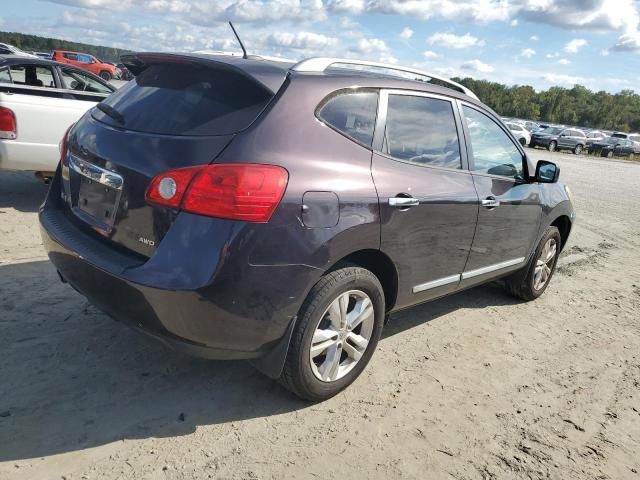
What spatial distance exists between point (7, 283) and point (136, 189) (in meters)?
2.23

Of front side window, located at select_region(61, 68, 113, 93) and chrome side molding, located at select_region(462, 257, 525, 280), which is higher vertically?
front side window, located at select_region(61, 68, 113, 93)

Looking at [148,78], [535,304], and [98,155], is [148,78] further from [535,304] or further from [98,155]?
[535,304]

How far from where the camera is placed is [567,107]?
102 metres

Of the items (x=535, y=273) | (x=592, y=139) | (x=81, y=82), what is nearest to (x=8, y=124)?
(x=81, y=82)

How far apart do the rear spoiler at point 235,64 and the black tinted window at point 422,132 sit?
762mm

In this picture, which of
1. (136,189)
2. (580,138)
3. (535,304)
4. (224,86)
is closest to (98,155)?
(136,189)

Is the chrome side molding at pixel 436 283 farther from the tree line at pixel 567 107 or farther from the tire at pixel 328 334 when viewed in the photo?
the tree line at pixel 567 107

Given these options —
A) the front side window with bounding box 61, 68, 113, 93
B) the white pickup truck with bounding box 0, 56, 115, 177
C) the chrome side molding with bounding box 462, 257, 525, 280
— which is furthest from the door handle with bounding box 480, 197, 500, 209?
the front side window with bounding box 61, 68, 113, 93

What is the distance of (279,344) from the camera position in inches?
106

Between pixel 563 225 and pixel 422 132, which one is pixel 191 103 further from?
pixel 563 225

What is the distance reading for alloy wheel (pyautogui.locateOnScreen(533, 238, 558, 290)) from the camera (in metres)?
5.09

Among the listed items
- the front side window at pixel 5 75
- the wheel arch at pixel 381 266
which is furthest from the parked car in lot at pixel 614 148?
the wheel arch at pixel 381 266

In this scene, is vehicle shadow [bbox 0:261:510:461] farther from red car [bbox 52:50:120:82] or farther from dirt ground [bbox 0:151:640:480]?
red car [bbox 52:50:120:82]

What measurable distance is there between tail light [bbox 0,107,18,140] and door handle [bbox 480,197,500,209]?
4.99 meters
